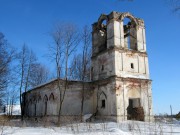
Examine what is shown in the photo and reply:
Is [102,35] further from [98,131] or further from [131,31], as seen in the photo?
[98,131]

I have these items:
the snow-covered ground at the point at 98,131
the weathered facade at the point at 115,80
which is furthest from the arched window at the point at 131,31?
the snow-covered ground at the point at 98,131

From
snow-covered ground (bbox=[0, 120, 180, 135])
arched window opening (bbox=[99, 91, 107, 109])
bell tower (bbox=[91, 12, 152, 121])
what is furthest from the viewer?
arched window opening (bbox=[99, 91, 107, 109])

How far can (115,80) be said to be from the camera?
66.8 feet

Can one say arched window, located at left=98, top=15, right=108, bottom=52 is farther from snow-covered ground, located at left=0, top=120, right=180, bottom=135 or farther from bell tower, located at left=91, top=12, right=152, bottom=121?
snow-covered ground, located at left=0, top=120, right=180, bottom=135

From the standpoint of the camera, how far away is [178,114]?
31.4 m

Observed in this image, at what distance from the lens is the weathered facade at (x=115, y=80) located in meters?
20.7

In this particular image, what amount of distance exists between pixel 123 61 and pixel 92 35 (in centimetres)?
541

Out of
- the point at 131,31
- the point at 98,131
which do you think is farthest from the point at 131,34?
the point at 98,131

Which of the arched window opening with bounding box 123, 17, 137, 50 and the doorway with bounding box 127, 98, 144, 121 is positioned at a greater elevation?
the arched window opening with bounding box 123, 17, 137, 50

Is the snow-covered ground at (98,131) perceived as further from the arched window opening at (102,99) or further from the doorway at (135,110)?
the arched window opening at (102,99)

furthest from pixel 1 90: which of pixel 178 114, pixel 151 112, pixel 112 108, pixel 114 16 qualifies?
pixel 178 114

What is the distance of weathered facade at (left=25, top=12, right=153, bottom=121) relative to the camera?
20.7 metres

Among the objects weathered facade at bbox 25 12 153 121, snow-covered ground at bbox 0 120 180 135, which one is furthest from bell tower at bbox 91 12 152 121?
snow-covered ground at bbox 0 120 180 135

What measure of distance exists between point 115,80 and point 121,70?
1353 mm
